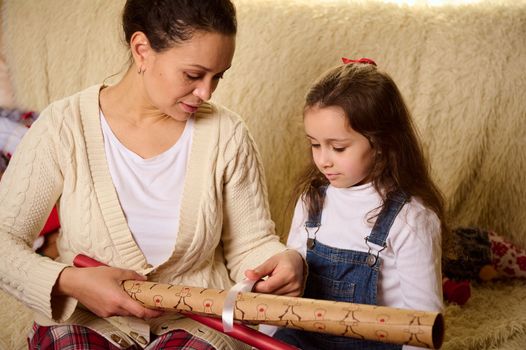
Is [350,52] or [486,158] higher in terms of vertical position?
[350,52]

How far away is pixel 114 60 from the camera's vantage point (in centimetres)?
202

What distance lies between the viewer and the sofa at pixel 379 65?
190cm

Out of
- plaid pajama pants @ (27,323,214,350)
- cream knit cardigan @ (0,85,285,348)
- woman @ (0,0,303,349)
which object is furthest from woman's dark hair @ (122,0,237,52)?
plaid pajama pants @ (27,323,214,350)

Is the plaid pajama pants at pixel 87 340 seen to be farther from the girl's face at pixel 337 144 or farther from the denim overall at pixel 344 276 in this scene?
the girl's face at pixel 337 144

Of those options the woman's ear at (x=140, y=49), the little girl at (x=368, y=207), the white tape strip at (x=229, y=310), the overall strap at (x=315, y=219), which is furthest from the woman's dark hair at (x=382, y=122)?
the white tape strip at (x=229, y=310)

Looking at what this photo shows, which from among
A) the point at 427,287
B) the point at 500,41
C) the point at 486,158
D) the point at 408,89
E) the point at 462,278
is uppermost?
the point at 500,41

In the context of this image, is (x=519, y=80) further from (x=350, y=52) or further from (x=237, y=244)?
(x=237, y=244)

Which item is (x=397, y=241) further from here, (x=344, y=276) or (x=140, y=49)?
(x=140, y=49)

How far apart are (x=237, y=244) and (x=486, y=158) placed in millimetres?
829

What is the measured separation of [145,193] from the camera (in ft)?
4.58

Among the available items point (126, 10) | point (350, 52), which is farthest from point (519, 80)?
point (126, 10)

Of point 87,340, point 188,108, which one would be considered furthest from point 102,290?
point 188,108

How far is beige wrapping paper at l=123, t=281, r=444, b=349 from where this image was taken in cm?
93

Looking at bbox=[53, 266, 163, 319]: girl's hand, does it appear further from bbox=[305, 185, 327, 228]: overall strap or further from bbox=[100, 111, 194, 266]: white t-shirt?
bbox=[305, 185, 327, 228]: overall strap
